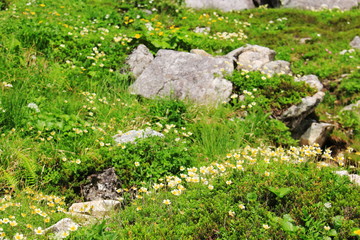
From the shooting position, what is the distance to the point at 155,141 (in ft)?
18.7

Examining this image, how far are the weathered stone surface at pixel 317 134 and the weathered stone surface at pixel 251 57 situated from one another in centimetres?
175

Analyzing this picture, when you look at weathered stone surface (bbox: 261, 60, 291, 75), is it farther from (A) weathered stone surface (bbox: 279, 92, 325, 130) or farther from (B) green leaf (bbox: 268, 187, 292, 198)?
(B) green leaf (bbox: 268, 187, 292, 198)

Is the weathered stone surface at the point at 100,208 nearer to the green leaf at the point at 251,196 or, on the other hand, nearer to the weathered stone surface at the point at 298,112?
the green leaf at the point at 251,196

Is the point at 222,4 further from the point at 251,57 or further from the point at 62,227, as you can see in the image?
the point at 62,227

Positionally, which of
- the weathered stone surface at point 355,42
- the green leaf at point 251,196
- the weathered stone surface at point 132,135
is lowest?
the weathered stone surface at point 355,42

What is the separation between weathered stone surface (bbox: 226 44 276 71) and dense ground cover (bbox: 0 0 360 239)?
70cm

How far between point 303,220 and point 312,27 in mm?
12761

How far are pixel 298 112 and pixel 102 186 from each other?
4.44m

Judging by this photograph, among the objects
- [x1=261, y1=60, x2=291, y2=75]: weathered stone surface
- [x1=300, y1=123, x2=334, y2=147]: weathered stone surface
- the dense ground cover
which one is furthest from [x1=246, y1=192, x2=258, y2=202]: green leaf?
[x1=261, y1=60, x2=291, y2=75]: weathered stone surface

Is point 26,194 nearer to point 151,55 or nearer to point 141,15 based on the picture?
point 151,55

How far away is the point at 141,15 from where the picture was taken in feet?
41.4

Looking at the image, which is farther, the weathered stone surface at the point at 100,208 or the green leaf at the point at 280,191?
the weathered stone surface at the point at 100,208

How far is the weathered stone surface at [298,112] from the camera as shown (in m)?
7.97

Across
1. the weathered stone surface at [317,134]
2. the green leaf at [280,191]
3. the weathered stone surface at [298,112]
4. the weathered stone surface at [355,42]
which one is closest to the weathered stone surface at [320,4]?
the weathered stone surface at [355,42]
